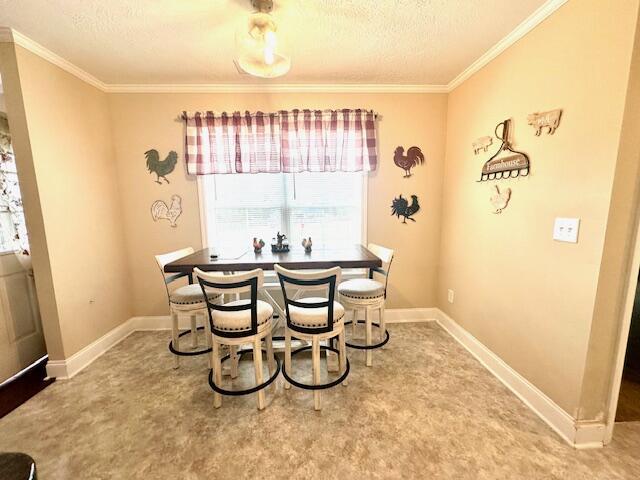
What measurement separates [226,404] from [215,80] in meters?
2.81

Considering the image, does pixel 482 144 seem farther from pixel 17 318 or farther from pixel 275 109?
pixel 17 318

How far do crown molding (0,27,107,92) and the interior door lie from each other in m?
1.61

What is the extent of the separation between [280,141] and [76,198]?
73.2 inches

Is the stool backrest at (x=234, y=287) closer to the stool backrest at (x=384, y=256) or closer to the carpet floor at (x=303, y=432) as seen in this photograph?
the carpet floor at (x=303, y=432)

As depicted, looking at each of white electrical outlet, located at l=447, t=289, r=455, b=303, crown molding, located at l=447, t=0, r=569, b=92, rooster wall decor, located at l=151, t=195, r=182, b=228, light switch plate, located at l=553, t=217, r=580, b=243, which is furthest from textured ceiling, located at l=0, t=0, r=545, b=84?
white electrical outlet, located at l=447, t=289, r=455, b=303

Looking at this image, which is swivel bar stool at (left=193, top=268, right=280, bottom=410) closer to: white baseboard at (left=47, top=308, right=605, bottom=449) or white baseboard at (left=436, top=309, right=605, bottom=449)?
white baseboard at (left=47, top=308, right=605, bottom=449)

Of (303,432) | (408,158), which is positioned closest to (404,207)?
(408,158)

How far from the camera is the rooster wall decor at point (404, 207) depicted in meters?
2.86

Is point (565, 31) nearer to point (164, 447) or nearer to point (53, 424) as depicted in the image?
point (164, 447)

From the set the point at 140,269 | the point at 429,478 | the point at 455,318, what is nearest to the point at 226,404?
the point at 429,478

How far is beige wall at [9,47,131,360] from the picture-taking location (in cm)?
196

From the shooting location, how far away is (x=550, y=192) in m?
1.61

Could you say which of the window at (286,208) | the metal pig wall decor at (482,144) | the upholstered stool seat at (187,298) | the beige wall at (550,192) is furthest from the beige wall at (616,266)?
the upholstered stool seat at (187,298)

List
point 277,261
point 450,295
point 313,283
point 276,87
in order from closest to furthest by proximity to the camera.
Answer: point 313,283
point 277,261
point 276,87
point 450,295
